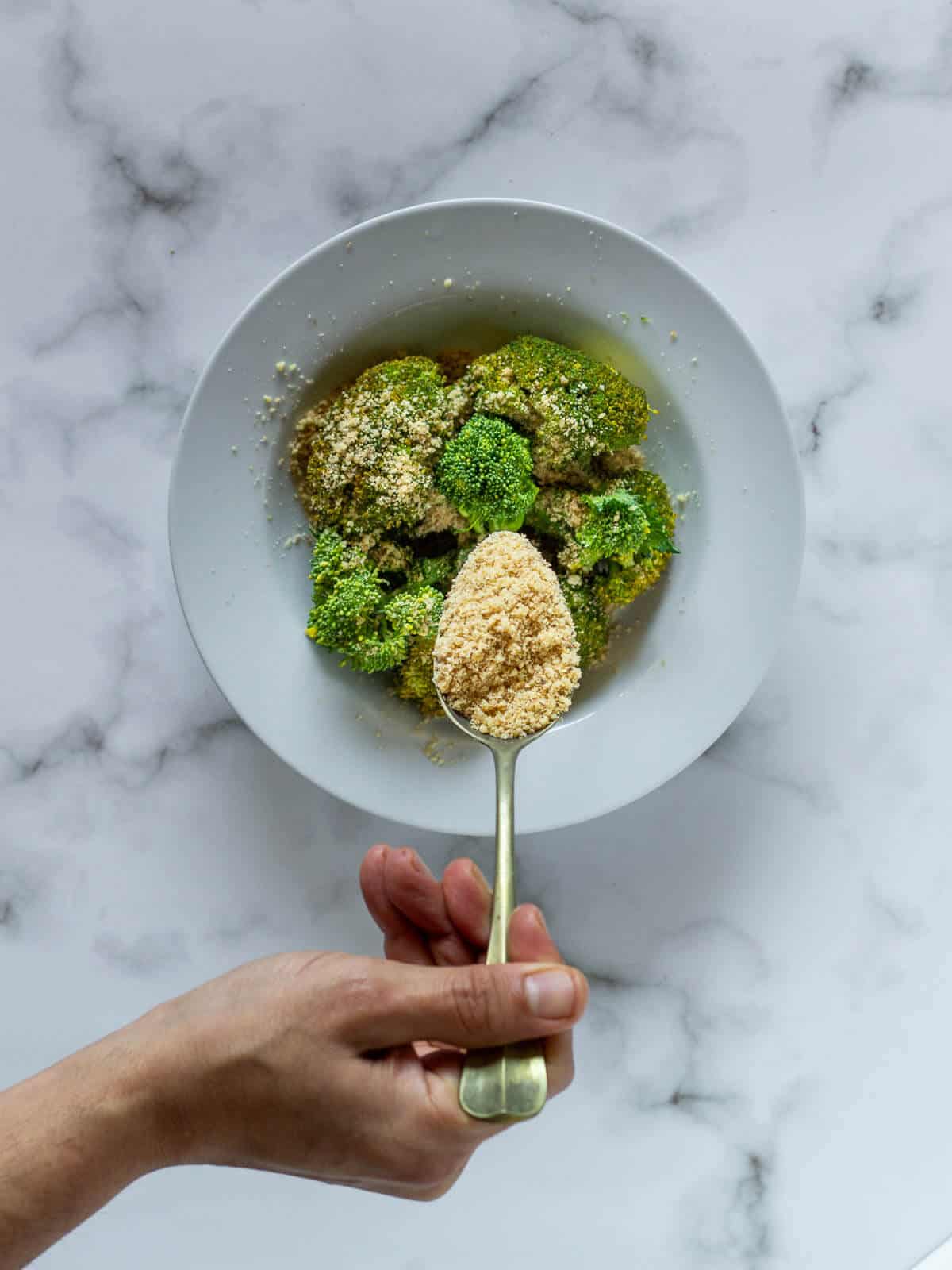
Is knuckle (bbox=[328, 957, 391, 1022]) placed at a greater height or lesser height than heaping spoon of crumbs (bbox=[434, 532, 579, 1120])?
lesser

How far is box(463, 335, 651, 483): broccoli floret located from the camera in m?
1.76

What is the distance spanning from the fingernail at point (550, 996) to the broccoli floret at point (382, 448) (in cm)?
77

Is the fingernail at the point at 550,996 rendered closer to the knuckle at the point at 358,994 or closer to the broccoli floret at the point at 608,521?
the knuckle at the point at 358,994

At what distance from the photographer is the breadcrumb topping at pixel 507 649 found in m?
1.70

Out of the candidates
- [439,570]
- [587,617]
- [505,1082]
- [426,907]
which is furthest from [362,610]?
[505,1082]

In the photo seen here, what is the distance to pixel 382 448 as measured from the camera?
1755mm

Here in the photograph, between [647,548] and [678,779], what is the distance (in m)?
0.49

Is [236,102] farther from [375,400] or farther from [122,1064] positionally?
[122,1064]

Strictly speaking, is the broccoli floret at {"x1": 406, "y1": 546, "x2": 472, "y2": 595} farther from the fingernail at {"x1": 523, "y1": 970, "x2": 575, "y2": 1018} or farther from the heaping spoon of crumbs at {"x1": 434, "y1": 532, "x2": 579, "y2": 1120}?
the fingernail at {"x1": 523, "y1": 970, "x2": 575, "y2": 1018}

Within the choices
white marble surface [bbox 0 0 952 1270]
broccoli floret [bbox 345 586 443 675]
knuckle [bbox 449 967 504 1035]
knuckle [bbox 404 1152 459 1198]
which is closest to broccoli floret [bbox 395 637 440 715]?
broccoli floret [bbox 345 586 443 675]

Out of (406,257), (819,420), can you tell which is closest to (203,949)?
(406,257)

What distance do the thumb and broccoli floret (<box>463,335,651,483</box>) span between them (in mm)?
814

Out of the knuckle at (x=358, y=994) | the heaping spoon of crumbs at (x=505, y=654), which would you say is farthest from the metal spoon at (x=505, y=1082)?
→ the heaping spoon of crumbs at (x=505, y=654)

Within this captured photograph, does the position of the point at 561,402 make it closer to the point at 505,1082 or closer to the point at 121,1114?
the point at 505,1082
